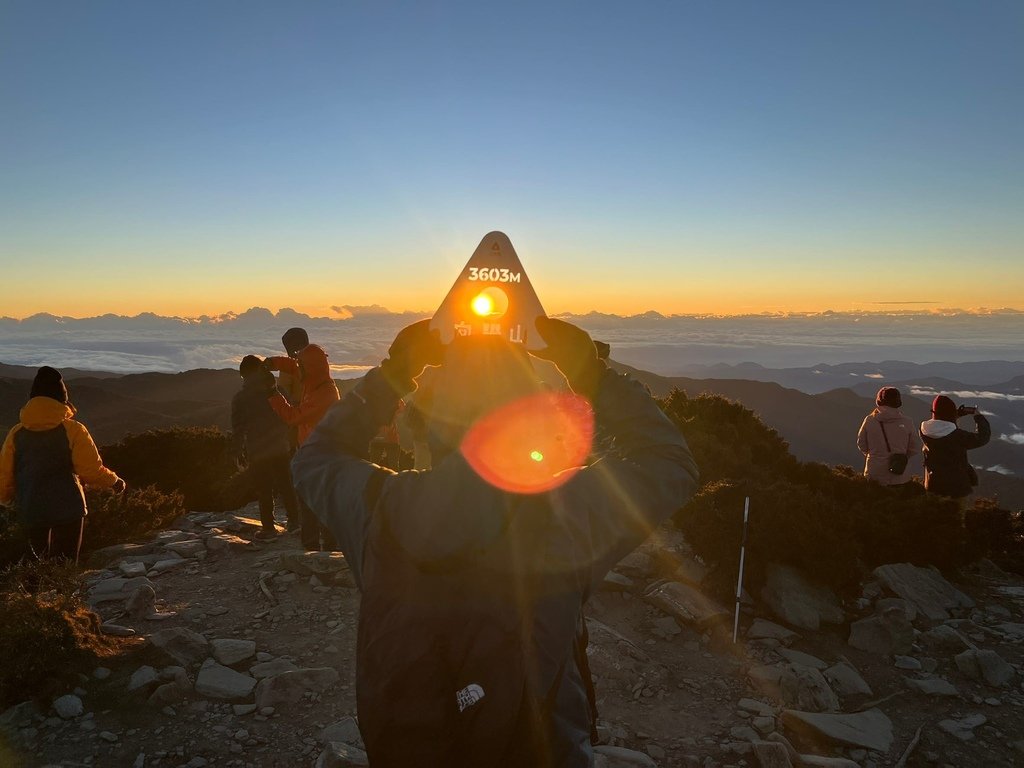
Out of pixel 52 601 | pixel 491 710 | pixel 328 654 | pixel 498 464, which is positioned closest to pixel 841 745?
pixel 328 654

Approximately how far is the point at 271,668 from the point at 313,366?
309 centimetres

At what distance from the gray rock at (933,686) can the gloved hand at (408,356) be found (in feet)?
20.4

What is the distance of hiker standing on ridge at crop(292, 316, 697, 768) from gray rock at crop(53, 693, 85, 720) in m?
4.10

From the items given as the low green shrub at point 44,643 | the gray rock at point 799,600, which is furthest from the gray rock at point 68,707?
the gray rock at point 799,600

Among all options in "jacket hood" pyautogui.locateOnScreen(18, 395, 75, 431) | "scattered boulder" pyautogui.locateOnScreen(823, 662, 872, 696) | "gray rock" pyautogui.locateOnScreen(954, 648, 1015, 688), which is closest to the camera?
"jacket hood" pyautogui.locateOnScreen(18, 395, 75, 431)

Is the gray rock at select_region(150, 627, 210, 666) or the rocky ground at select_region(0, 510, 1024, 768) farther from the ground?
the gray rock at select_region(150, 627, 210, 666)

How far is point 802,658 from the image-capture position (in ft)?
20.3

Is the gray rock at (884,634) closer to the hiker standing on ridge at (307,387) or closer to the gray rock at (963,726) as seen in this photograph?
the gray rock at (963,726)

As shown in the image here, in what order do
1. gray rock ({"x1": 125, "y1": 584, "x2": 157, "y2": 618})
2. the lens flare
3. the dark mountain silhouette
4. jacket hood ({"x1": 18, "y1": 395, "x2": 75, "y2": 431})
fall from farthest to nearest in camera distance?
the dark mountain silhouette → gray rock ({"x1": 125, "y1": 584, "x2": 157, "y2": 618}) → jacket hood ({"x1": 18, "y1": 395, "x2": 75, "y2": 431}) → the lens flare

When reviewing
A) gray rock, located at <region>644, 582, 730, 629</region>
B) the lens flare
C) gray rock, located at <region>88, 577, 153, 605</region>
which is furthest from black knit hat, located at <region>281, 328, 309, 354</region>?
the lens flare

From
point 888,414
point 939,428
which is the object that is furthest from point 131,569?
point 939,428

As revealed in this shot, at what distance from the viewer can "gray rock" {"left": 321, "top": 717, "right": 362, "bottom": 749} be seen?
14.1 feet

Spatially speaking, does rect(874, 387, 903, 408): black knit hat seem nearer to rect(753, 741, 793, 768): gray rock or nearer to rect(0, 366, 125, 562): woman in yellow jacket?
rect(753, 741, 793, 768): gray rock

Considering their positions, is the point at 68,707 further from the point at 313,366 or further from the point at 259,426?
the point at 259,426
